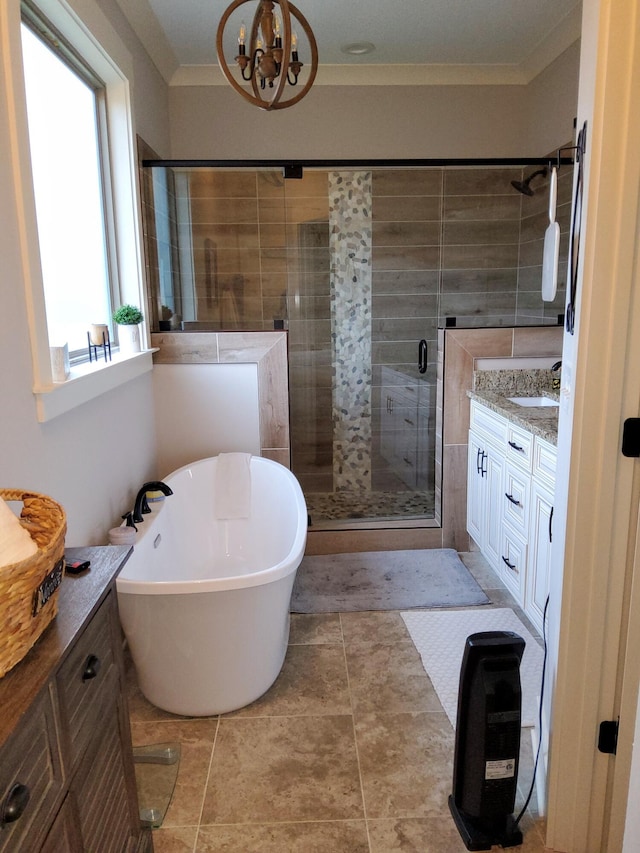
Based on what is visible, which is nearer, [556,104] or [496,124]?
[556,104]

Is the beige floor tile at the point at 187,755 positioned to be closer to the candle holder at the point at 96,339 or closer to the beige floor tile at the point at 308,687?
the beige floor tile at the point at 308,687

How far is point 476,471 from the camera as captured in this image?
10.9ft

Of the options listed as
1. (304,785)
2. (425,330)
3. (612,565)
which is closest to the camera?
(612,565)

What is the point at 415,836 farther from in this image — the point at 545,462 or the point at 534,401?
the point at 534,401

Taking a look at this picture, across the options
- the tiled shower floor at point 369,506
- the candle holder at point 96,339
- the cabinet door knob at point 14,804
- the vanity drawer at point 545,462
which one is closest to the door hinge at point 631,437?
the vanity drawer at point 545,462

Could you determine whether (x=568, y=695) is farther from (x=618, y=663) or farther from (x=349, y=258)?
(x=349, y=258)

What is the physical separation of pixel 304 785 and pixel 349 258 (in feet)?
10.3

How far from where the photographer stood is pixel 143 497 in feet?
8.70

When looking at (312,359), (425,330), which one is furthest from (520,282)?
(312,359)

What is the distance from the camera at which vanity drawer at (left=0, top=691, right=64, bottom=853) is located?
0.83 m

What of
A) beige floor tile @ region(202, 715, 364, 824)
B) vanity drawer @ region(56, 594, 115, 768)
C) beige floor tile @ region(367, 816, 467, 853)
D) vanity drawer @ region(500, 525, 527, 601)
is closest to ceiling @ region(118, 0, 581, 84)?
vanity drawer @ region(500, 525, 527, 601)

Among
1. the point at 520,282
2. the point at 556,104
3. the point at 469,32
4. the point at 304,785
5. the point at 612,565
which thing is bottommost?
the point at 304,785

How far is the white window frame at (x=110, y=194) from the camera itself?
1662 millimetres

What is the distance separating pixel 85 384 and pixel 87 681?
3.86 ft
